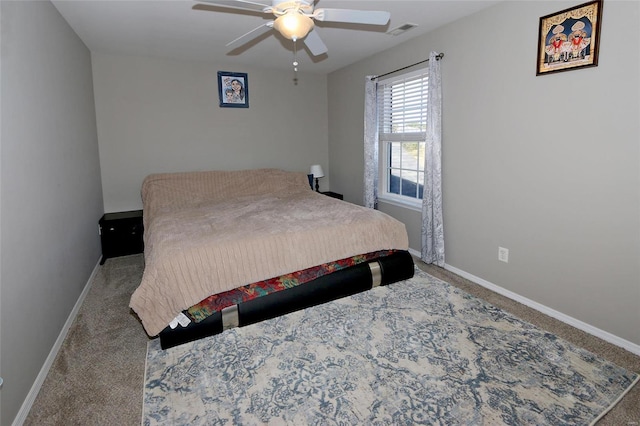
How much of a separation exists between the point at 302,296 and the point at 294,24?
6.10 feet

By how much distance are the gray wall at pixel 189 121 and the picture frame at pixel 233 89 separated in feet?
0.18

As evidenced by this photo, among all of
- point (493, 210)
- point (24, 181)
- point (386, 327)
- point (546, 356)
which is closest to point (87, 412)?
point (24, 181)

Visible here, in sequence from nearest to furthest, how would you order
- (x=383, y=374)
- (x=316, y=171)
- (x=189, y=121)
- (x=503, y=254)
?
(x=383, y=374)
(x=503, y=254)
(x=189, y=121)
(x=316, y=171)

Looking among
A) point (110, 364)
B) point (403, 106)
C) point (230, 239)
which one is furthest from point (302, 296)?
point (403, 106)

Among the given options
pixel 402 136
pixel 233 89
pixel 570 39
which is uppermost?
pixel 233 89

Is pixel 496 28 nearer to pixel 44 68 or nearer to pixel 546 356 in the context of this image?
pixel 546 356

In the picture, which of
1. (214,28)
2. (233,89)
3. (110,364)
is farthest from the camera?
(233,89)

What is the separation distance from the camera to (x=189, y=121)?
450 centimetres

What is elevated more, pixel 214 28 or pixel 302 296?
pixel 214 28

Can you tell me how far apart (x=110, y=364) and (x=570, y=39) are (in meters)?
3.61

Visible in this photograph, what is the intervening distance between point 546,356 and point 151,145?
179 inches

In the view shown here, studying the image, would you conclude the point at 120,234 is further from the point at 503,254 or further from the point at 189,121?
the point at 503,254

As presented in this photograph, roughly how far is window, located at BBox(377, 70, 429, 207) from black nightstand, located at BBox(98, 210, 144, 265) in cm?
304

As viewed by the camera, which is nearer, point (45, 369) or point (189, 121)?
point (45, 369)
